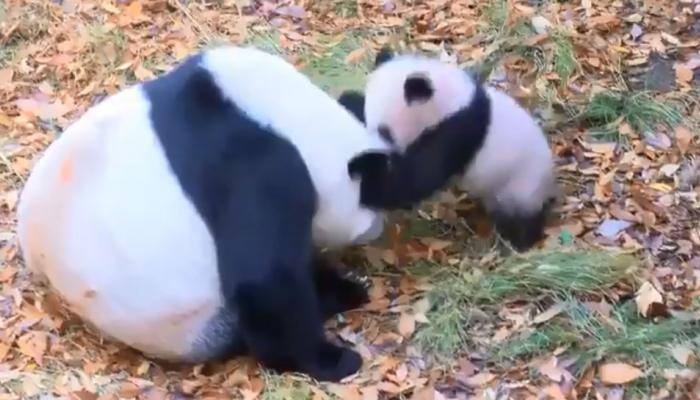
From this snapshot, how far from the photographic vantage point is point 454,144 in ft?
11.9

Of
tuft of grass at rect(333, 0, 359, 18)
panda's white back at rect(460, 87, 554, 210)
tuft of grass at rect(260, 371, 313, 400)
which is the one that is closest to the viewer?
tuft of grass at rect(260, 371, 313, 400)

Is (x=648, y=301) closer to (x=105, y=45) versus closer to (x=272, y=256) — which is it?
(x=272, y=256)

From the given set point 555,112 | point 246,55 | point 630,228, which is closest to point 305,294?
point 246,55

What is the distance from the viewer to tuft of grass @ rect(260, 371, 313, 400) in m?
3.21

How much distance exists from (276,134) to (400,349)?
71 centimetres

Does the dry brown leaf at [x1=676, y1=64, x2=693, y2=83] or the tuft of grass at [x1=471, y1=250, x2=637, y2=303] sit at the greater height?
the tuft of grass at [x1=471, y1=250, x2=637, y2=303]

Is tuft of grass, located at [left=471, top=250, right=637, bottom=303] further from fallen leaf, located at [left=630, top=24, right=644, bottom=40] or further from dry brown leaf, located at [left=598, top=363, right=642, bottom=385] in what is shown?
fallen leaf, located at [left=630, top=24, right=644, bottom=40]

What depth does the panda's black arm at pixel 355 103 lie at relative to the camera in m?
3.72

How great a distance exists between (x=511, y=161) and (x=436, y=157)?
260 mm

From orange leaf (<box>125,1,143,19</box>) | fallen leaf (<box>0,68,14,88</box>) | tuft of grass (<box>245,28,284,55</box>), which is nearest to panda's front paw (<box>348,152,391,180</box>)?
tuft of grass (<box>245,28,284,55</box>)

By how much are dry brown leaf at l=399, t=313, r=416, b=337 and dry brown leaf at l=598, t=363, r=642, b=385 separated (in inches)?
21.9

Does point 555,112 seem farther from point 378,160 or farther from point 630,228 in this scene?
point 378,160

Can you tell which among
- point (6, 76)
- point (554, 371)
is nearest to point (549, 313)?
point (554, 371)

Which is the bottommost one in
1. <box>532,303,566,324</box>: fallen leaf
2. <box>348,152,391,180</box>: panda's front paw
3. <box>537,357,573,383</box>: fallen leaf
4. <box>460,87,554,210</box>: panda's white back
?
<box>532,303,566,324</box>: fallen leaf
